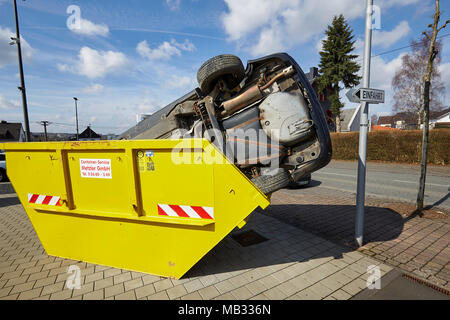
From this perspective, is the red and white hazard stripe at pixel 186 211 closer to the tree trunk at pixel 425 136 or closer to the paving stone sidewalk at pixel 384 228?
the paving stone sidewalk at pixel 384 228

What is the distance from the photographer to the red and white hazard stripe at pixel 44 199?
10.7 ft

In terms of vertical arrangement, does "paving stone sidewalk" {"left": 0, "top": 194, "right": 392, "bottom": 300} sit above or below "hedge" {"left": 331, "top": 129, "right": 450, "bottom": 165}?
below

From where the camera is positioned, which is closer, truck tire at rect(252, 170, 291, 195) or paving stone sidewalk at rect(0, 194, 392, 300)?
paving stone sidewalk at rect(0, 194, 392, 300)

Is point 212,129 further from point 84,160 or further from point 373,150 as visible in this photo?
point 373,150

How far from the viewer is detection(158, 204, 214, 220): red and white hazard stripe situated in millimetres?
2602

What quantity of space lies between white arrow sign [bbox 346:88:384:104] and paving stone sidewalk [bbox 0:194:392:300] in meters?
2.33

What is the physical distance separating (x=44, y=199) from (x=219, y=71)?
10.4ft

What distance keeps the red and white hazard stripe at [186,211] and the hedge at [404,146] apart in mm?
15533

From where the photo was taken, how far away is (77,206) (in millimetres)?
3170

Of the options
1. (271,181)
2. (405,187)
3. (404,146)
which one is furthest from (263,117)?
(404,146)

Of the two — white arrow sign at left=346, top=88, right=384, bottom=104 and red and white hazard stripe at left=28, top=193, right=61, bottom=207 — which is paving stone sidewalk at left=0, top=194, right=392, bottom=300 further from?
white arrow sign at left=346, top=88, right=384, bottom=104

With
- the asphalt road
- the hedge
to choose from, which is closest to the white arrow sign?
the asphalt road

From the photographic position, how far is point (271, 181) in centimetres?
282

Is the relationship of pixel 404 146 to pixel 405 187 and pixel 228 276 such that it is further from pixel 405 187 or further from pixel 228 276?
pixel 228 276
